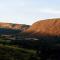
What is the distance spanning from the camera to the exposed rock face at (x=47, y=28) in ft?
469

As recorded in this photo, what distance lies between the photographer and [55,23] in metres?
153

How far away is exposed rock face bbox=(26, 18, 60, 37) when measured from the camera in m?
143

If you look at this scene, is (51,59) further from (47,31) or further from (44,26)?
(44,26)

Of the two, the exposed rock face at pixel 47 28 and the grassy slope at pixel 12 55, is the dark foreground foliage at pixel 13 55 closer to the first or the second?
the grassy slope at pixel 12 55

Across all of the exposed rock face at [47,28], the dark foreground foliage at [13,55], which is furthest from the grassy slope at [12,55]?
the exposed rock face at [47,28]

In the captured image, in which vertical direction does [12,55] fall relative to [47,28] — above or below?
below

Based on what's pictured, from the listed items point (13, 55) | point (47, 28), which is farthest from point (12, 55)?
point (47, 28)

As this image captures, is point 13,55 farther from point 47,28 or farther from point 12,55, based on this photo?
point 47,28

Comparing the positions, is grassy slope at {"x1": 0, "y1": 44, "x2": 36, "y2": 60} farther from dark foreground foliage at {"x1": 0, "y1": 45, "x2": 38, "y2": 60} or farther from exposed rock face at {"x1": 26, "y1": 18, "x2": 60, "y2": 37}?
exposed rock face at {"x1": 26, "y1": 18, "x2": 60, "y2": 37}

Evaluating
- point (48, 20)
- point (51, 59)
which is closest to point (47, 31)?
point (48, 20)

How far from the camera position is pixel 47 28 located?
151000 mm

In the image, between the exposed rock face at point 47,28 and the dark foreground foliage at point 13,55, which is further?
the exposed rock face at point 47,28

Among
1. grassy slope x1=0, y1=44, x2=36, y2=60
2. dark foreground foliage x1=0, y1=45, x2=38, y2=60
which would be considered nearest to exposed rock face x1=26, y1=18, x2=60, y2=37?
grassy slope x1=0, y1=44, x2=36, y2=60

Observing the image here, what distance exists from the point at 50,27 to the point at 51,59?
4192 inches
